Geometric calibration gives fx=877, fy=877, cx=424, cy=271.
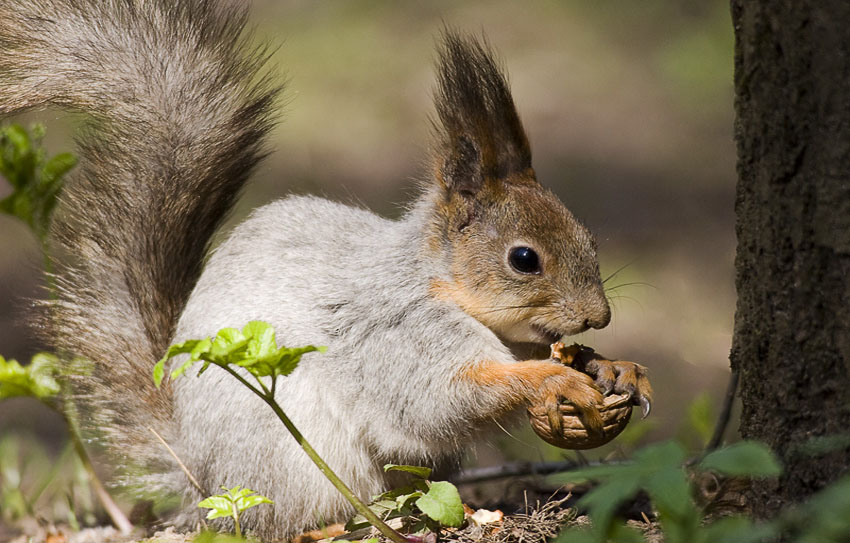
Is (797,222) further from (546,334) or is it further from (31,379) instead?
(31,379)

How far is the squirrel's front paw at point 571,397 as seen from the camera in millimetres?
1360

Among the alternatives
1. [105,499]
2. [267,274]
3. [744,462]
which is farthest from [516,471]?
[744,462]

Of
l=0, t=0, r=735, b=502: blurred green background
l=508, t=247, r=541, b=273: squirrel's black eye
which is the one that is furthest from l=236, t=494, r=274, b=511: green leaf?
l=0, t=0, r=735, b=502: blurred green background

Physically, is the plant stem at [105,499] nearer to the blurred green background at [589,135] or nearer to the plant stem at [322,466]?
the plant stem at [322,466]

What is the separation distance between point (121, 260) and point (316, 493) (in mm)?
597

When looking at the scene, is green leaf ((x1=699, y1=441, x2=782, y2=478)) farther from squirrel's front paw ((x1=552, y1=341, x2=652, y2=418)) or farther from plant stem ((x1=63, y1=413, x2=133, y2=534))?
plant stem ((x1=63, y1=413, x2=133, y2=534))

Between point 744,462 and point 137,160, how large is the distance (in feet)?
4.17

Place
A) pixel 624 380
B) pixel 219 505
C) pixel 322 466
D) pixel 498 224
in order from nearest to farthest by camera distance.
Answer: pixel 322 466
pixel 219 505
pixel 624 380
pixel 498 224

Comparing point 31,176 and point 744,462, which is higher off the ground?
point 31,176

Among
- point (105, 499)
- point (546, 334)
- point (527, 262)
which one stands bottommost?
point (105, 499)

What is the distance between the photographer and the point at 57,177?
5.87 ft

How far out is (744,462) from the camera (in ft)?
2.54

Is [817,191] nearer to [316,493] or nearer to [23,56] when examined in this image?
[316,493]

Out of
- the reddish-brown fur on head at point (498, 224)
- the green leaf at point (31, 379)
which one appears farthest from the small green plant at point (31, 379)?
the reddish-brown fur on head at point (498, 224)
